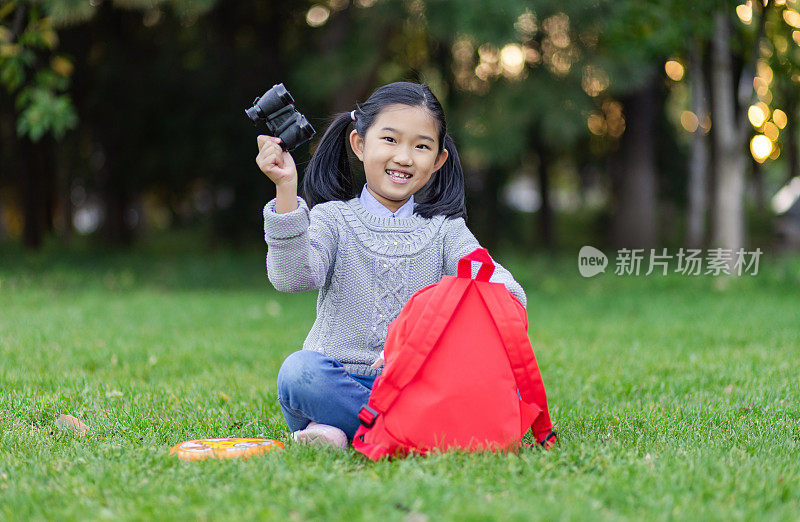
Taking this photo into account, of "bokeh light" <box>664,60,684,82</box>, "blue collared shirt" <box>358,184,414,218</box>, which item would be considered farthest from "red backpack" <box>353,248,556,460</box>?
"bokeh light" <box>664,60,684,82</box>

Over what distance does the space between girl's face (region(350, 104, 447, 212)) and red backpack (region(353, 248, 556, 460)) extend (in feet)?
1.77

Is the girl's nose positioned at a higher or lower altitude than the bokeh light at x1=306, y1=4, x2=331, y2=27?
lower

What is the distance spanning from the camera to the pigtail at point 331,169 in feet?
11.2

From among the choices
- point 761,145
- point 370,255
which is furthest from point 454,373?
point 761,145

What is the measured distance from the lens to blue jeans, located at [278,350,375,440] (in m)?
2.98

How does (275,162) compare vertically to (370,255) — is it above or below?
above

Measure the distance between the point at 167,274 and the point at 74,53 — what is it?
6.19 meters

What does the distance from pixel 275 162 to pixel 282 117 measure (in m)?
0.16

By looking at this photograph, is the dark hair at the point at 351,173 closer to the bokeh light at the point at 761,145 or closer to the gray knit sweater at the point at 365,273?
the gray knit sweater at the point at 365,273

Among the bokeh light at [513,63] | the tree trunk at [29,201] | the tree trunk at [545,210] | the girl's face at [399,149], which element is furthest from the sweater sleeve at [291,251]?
the tree trunk at [545,210]

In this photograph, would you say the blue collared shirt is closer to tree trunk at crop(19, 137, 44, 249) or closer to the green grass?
the green grass

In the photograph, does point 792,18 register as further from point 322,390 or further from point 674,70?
point 322,390

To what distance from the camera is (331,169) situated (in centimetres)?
347

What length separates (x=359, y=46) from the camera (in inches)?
459
